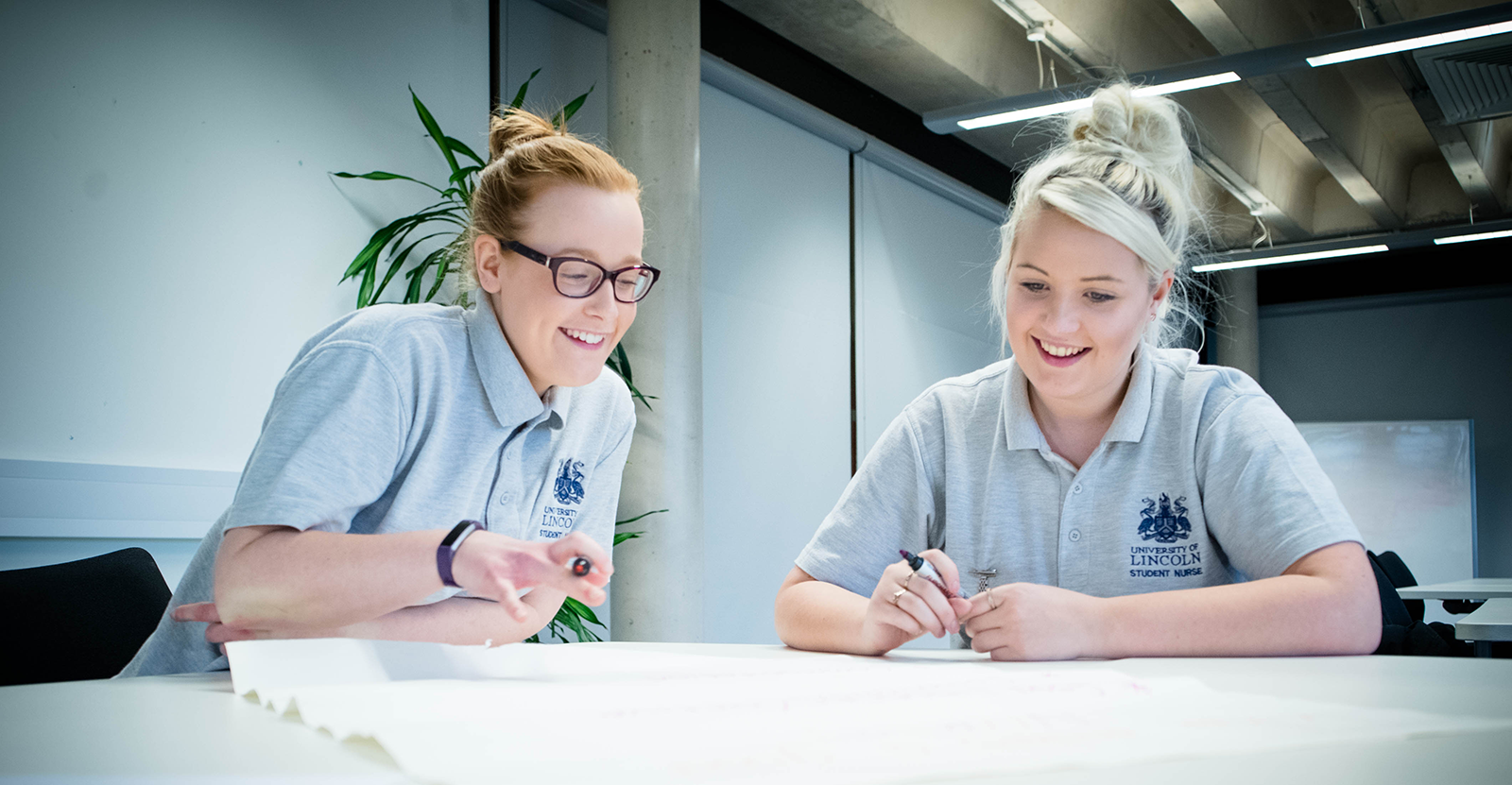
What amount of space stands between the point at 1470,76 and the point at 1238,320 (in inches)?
199

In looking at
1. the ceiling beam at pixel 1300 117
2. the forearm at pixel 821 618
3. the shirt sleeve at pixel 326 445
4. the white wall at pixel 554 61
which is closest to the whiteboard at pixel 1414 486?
the ceiling beam at pixel 1300 117

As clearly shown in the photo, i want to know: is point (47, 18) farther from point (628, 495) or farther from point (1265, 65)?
point (1265, 65)

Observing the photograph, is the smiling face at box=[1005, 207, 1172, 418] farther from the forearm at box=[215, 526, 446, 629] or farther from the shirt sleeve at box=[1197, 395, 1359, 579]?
the forearm at box=[215, 526, 446, 629]

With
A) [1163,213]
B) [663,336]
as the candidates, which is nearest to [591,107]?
[663,336]

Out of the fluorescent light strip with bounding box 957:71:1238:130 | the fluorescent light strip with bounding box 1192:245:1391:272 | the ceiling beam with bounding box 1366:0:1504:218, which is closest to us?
the fluorescent light strip with bounding box 957:71:1238:130

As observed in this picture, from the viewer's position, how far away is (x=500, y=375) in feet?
4.50

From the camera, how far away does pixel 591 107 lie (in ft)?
13.7

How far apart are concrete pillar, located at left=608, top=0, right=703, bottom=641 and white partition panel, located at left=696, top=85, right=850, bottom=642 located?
68cm

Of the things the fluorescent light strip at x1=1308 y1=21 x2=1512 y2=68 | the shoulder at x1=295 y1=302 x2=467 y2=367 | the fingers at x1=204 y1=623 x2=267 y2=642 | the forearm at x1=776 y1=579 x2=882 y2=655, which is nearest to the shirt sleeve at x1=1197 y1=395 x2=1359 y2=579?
the forearm at x1=776 y1=579 x2=882 y2=655

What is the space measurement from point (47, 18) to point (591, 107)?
6.60 ft

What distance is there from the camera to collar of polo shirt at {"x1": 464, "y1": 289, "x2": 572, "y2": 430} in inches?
54.0

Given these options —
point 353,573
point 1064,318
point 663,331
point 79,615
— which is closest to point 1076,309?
point 1064,318

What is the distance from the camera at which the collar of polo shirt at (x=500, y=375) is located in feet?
4.50

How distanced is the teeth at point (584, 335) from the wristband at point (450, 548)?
443 millimetres
